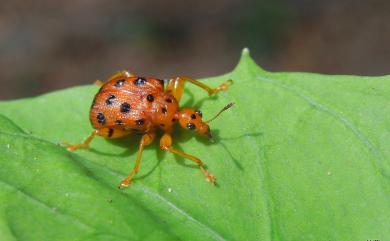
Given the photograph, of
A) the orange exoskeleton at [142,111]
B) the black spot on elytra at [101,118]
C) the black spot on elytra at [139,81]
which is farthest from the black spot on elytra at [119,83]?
the black spot on elytra at [101,118]

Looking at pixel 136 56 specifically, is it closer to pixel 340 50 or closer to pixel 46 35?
pixel 46 35

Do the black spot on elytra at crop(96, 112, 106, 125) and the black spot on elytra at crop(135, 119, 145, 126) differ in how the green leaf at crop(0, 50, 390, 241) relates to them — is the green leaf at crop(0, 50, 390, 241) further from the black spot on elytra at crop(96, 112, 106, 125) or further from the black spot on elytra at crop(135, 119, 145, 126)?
the black spot on elytra at crop(135, 119, 145, 126)

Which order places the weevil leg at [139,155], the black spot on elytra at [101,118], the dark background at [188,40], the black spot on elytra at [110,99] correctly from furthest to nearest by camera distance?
the dark background at [188,40] < the black spot on elytra at [110,99] < the black spot on elytra at [101,118] < the weevil leg at [139,155]

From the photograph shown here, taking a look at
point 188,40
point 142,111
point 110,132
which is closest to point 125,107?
point 142,111

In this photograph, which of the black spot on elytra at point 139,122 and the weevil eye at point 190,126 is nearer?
the weevil eye at point 190,126

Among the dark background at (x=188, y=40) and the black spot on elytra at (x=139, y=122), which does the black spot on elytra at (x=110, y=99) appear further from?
the dark background at (x=188, y=40)

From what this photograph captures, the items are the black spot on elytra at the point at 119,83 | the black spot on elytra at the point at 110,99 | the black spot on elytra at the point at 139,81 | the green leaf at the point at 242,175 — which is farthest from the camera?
the black spot on elytra at the point at 139,81

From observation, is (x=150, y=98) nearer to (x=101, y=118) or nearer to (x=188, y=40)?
(x=101, y=118)
